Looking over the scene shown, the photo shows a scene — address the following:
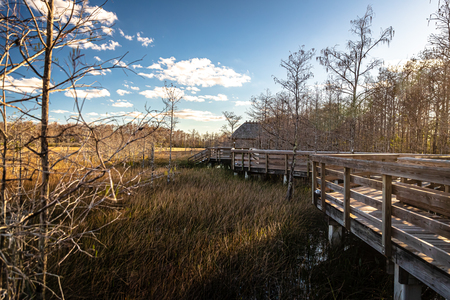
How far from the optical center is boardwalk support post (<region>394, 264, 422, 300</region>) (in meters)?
2.95

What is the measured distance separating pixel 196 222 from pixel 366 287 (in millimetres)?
3810

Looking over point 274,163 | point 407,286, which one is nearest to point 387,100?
point 274,163

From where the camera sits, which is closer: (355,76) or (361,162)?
(361,162)

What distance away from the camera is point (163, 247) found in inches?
173

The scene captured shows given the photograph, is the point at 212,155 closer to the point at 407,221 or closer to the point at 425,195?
the point at 407,221

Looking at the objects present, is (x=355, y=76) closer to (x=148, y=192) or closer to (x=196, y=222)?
(x=196, y=222)

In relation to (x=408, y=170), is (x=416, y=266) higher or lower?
lower

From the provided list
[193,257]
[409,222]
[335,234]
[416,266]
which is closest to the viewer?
[416,266]

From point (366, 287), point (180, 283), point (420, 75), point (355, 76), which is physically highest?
point (420, 75)

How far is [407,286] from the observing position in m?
2.97

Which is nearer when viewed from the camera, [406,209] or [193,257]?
[406,209]

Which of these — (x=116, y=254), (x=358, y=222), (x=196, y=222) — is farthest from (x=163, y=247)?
(x=358, y=222)

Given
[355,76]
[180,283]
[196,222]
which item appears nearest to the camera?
[180,283]

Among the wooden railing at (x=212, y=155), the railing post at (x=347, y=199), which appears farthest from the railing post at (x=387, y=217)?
the wooden railing at (x=212, y=155)
